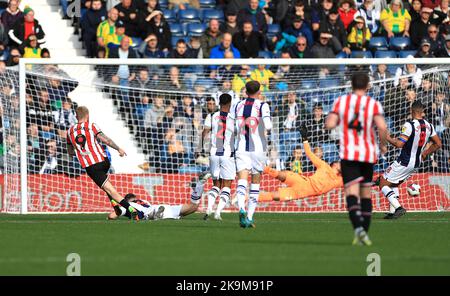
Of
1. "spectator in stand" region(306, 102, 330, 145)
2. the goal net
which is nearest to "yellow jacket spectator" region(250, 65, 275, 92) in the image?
the goal net

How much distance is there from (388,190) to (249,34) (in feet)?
21.0

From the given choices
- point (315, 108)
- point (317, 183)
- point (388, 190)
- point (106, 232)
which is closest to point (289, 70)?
point (315, 108)

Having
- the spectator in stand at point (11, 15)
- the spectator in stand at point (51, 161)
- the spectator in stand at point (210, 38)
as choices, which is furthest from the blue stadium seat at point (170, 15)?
the spectator in stand at point (51, 161)

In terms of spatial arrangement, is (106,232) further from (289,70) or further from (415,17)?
(415,17)

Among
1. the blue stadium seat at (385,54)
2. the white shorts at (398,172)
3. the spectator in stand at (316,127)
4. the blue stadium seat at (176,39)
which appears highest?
the blue stadium seat at (176,39)

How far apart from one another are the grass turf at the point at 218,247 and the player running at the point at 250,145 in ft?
1.33

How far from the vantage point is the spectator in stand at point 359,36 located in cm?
2433

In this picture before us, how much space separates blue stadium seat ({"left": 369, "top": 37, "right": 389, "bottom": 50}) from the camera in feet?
81.2

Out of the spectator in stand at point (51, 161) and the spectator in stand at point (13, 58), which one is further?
the spectator in stand at point (13, 58)

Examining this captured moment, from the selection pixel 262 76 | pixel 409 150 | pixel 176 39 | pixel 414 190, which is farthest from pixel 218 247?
pixel 176 39

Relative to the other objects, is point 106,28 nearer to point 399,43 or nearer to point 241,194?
point 399,43

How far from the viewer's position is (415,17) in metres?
25.0

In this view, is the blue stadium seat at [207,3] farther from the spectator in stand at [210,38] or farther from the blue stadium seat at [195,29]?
the spectator in stand at [210,38]

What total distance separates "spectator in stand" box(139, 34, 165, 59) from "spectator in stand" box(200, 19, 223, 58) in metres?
0.97
